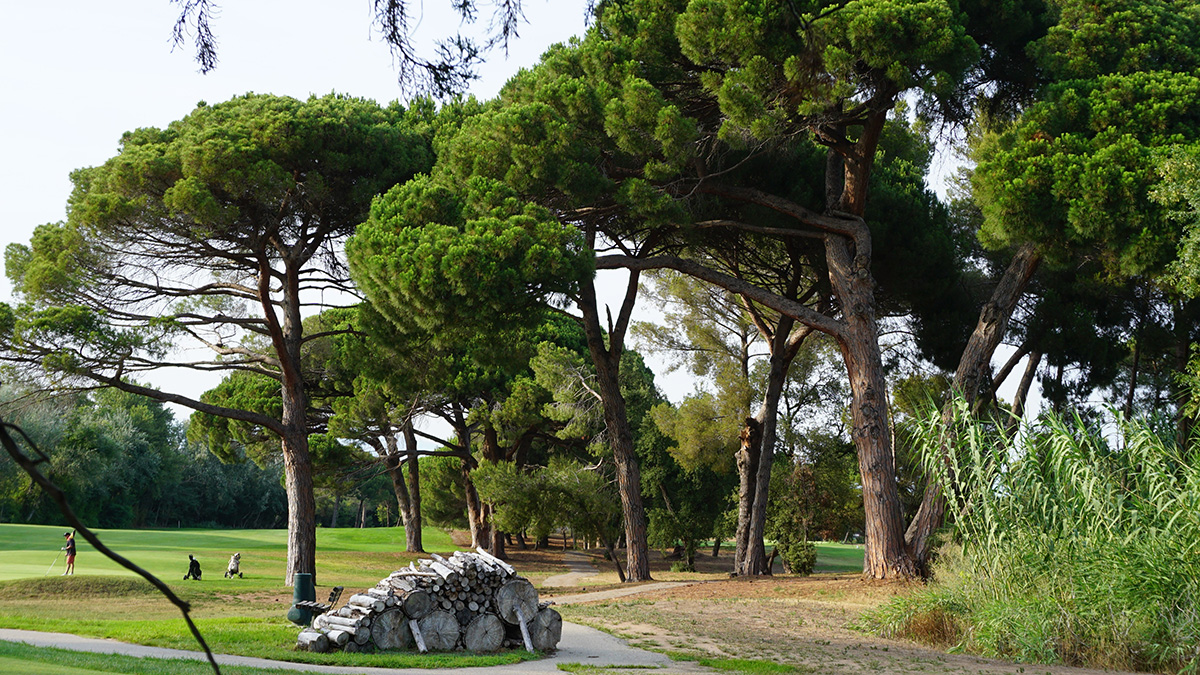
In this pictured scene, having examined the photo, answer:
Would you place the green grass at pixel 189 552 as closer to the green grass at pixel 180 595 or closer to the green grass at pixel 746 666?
the green grass at pixel 180 595

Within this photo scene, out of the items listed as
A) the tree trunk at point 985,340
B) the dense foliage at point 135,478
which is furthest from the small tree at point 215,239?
the dense foliage at point 135,478

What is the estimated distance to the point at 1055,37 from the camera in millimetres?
15516

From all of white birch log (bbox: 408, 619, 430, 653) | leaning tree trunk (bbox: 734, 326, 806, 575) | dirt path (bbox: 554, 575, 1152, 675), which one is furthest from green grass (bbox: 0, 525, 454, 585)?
white birch log (bbox: 408, 619, 430, 653)

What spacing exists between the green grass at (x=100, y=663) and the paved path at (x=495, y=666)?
448 millimetres

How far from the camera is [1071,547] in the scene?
8.85 metres

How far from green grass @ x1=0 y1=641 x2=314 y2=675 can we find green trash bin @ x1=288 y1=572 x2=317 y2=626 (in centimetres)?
234

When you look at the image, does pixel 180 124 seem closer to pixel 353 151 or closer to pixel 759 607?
pixel 353 151

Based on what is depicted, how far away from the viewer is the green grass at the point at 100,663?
686 centimetres

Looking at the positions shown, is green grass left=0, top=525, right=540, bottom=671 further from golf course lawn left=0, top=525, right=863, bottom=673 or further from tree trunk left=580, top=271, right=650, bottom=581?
tree trunk left=580, top=271, right=650, bottom=581

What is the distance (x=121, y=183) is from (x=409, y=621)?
40.4 ft

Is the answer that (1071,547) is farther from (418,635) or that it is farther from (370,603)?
(370,603)

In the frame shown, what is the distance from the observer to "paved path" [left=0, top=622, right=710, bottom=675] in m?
8.61

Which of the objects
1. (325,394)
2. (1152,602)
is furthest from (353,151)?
(1152,602)

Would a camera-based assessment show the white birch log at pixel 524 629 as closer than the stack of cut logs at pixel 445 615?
No
